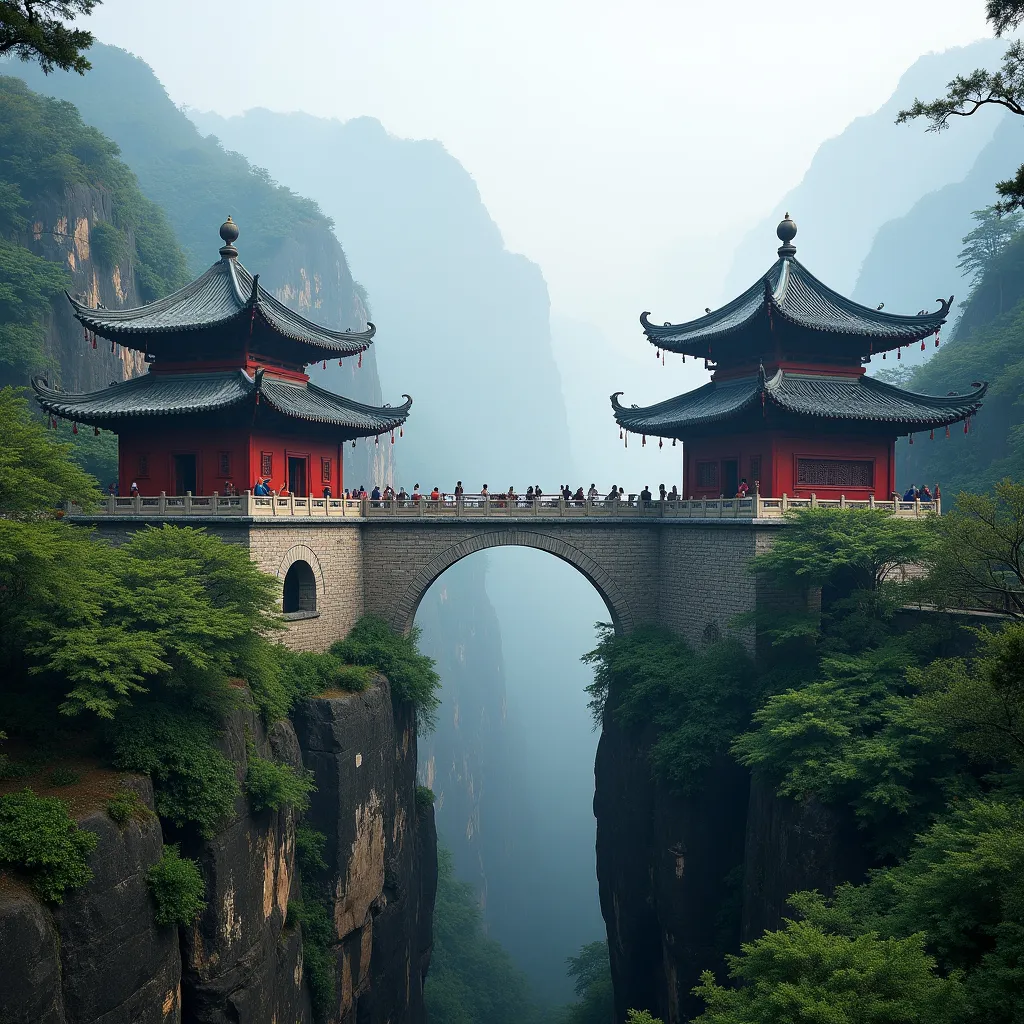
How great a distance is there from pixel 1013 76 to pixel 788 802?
14.4 m

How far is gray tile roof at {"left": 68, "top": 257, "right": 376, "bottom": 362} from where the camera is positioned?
81.5 feet

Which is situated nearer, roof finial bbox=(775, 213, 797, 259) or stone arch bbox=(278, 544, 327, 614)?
stone arch bbox=(278, 544, 327, 614)

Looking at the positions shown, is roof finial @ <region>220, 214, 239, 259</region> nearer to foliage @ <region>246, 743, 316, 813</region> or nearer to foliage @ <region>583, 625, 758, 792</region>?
foliage @ <region>246, 743, 316, 813</region>

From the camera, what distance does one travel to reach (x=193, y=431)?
25672mm

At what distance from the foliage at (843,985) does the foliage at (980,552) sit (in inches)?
323

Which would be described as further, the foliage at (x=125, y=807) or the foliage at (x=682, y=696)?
the foliage at (x=682, y=696)

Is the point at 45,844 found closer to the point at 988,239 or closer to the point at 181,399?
the point at 181,399

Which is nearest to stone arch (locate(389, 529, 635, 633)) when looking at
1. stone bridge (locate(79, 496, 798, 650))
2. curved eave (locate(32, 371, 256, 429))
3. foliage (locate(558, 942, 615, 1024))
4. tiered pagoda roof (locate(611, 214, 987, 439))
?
stone bridge (locate(79, 496, 798, 650))

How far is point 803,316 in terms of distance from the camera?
25391mm

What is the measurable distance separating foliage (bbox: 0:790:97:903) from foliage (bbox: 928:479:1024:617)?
17384mm

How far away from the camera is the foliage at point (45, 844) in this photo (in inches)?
497

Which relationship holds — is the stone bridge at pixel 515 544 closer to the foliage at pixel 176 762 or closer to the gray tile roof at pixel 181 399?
the gray tile roof at pixel 181 399

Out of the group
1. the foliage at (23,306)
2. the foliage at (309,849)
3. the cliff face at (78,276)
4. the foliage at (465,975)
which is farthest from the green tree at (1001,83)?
the foliage at (465,975)

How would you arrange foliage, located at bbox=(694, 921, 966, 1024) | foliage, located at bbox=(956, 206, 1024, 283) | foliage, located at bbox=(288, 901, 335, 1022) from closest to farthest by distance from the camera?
foliage, located at bbox=(694, 921, 966, 1024) → foliage, located at bbox=(288, 901, 335, 1022) → foliage, located at bbox=(956, 206, 1024, 283)
